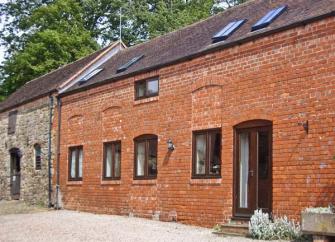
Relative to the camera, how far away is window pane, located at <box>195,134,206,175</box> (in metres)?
16.4

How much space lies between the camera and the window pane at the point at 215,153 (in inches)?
625

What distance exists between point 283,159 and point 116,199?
25.2ft

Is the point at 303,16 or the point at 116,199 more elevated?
the point at 303,16

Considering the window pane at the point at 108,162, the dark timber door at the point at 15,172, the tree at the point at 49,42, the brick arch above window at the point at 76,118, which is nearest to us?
the window pane at the point at 108,162

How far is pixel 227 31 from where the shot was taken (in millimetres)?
17125

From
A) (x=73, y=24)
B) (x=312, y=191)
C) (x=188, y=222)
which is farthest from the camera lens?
(x=73, y=24)

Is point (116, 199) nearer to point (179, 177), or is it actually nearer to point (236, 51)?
point (179, 177)

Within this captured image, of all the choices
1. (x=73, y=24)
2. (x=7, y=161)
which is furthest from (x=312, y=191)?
(x=73, y=24)

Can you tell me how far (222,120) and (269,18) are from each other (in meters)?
2.98

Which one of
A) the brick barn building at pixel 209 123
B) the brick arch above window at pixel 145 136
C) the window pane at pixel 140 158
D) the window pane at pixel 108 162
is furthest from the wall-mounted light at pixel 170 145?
the window pane at pixel 108 162

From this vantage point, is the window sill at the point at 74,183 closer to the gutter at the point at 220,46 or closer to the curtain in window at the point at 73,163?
the curtain in window at the point at 73,163

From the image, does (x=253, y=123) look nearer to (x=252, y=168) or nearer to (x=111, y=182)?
(x=252, y=168)

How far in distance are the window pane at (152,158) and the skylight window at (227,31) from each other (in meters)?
3.76

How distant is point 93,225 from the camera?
1655 cm
